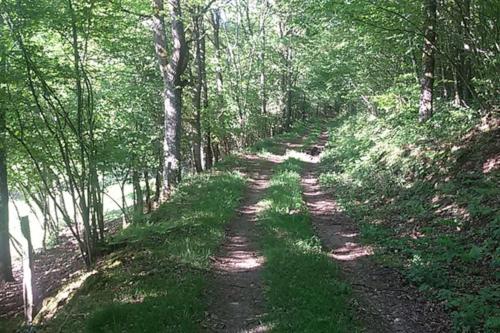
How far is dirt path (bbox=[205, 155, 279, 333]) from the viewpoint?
6.91 meters

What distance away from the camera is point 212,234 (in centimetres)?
1091

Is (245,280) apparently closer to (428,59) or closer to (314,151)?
(428,59)

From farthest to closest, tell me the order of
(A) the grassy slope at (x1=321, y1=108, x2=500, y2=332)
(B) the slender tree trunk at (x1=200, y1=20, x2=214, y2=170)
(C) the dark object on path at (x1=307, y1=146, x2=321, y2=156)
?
1. (C) the dark object on path at (x1=307, y1=146, x2=321, y2=156)
2. (B) the slender tree trunk at (x1=200, y1=20, x2=214, y2=170)
3. (A) the grassy slope at (x1=321, y1=108, x2=500, y2=332)

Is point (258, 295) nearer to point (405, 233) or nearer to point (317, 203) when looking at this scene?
point (405, 233)

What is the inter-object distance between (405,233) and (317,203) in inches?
179

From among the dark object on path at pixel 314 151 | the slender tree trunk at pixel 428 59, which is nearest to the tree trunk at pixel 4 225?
the slender tree trunk at pixel 428 59

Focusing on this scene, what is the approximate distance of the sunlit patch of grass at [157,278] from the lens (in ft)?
21.6

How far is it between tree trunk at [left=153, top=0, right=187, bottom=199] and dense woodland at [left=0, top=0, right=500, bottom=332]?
1.7 inches

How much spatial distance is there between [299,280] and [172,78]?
10188 mm

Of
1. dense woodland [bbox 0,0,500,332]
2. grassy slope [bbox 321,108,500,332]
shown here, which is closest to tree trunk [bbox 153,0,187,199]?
dense woodland [bbox 0,0,500,332]

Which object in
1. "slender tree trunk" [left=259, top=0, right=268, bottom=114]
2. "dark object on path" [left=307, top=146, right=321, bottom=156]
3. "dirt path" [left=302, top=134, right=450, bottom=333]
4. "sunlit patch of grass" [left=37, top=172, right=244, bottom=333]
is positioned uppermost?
"slender tree trunk" [left=259, top=0, right=268, bottom=114]

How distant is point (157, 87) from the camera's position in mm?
21312

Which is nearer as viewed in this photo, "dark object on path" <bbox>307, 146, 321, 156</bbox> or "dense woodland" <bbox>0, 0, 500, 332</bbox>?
"dense woodland" <bbox>0, 0, 500, 332</bbox>

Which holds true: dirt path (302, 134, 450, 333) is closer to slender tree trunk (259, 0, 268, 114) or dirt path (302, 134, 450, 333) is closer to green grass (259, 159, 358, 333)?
green grass (259, 159, 358, 333)
